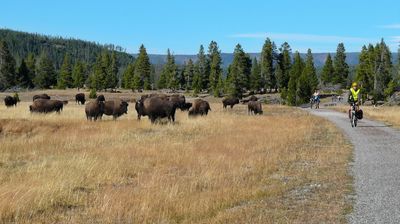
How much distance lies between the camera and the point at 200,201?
9.38 m

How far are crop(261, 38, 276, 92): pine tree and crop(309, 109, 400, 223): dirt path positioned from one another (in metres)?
97.2

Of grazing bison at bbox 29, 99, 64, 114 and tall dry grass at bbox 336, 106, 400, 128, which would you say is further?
grazing bison at bbox 29, 99, 64, 114

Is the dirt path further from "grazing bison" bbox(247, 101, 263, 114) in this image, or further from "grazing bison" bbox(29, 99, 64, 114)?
"grazing bison" bbox(29, 99, 64, 114)

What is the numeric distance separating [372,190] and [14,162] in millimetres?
10797

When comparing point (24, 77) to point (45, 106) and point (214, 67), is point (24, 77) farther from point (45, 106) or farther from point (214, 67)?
point (45, 106)

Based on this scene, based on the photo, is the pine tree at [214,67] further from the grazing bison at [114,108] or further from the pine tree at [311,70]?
the grazing bison at [114,108]

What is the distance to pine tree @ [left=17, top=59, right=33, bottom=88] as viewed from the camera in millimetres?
122125

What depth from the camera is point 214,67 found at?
120 meters

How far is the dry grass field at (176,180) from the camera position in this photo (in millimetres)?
8617

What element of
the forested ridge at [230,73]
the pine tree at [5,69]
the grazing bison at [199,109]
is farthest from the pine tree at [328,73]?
the grazing bison at [199,109]

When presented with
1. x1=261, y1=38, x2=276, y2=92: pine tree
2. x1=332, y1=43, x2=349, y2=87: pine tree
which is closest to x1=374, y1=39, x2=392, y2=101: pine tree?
x1=332, y1=43, x2=349, y2=87: pine tree

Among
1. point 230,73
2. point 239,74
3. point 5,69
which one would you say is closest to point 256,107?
point 239,74

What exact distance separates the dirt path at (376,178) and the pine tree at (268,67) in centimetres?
9717

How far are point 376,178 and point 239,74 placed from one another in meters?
94.1
